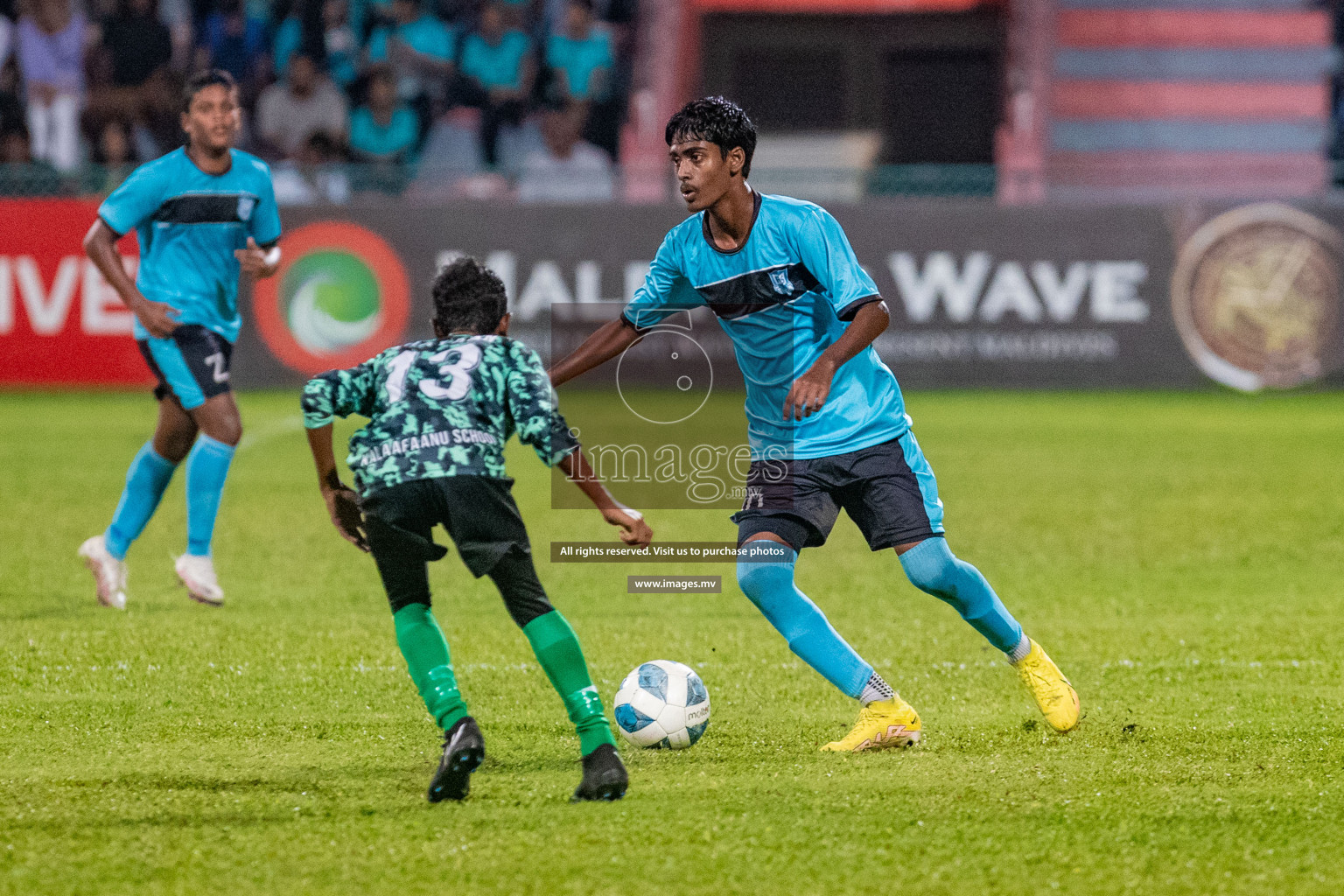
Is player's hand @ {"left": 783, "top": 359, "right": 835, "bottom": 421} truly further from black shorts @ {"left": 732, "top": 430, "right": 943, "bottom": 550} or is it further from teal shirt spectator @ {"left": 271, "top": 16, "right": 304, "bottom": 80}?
teal shirt spectator @ {"left": 271, "top": 16, "right": 304, "bottom": 80}

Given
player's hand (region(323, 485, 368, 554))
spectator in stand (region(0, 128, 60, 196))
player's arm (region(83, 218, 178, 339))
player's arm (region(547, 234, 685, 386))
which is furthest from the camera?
spectator in stand (region(0, 128, 60, 196))

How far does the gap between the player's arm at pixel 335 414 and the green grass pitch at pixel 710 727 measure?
0.73 metres

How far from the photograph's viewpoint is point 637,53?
1956cm

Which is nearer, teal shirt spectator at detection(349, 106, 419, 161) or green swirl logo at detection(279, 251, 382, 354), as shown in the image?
green swirl logo at detection(279, 251, 382, 354)

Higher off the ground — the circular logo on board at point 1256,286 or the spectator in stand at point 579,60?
the spectator in stand at point 579,60

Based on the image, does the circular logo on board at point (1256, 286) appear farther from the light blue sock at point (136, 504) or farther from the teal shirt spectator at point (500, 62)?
the light blue sock at point (136, 504)

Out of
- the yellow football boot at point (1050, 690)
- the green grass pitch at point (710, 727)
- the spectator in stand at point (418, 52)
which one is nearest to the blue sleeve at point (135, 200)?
the green grass pitch at point (710, 727)

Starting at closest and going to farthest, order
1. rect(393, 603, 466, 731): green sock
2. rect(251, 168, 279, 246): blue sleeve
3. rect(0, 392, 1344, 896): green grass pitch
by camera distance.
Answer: rect(0, 392, 1344, 896): green grass pitch → rect(393, 603, 466, 731): green sock → rect(251, 168, 279, 246): blue sleeve

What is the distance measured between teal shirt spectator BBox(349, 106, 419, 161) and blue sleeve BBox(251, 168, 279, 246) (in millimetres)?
9999

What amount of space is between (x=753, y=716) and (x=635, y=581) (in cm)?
276

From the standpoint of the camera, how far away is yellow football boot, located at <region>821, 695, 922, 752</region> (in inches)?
195

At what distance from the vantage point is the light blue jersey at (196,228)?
740 cm

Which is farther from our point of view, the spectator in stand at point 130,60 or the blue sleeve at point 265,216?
the spectator in stand at point 130,60

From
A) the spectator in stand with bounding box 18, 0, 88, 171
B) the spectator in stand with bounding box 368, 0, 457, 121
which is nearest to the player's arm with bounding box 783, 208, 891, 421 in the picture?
the spectator in stand with bounding box 368, 0, 457, 121
